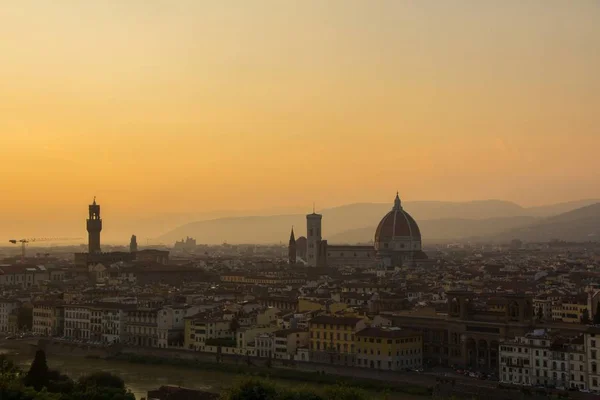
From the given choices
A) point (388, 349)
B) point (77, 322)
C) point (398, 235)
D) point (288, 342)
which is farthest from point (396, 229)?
point (388, 349)

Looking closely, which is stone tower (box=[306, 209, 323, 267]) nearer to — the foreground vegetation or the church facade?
→ the church facade

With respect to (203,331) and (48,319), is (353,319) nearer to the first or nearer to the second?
(203,331)

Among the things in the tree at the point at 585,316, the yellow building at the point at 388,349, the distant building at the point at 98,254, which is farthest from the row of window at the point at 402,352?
the distant building at the point at 98,254

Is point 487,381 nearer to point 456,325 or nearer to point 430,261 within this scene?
point 456,325

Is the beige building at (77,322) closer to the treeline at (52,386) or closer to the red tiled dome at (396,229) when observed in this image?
the treeline at (52,386)

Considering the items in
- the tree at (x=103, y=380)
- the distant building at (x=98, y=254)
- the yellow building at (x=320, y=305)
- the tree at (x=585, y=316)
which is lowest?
the tree at (x=103, y=380)
